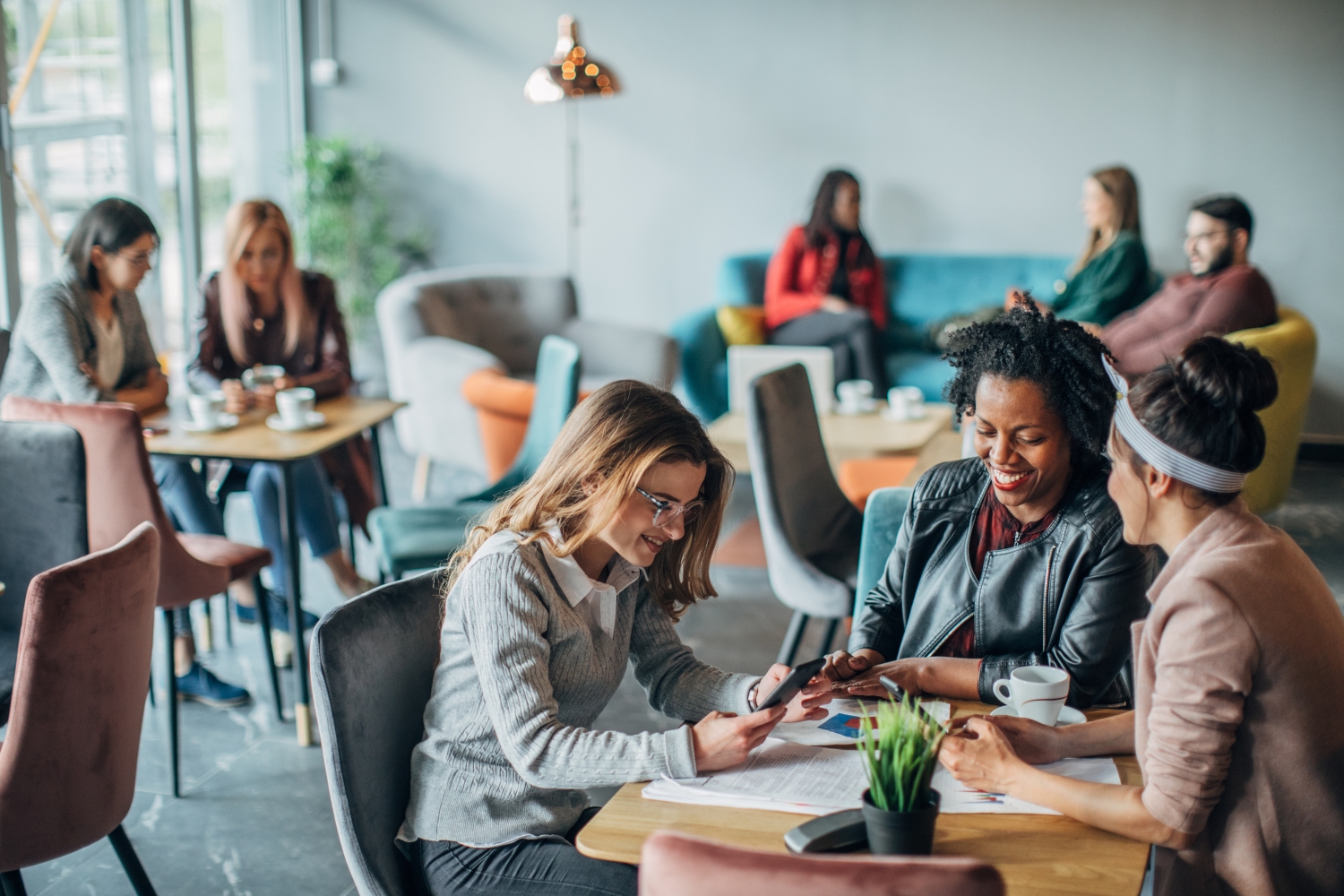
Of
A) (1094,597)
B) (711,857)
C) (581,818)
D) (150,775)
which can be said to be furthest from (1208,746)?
(150,775)

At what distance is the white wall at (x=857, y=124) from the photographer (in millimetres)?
5578

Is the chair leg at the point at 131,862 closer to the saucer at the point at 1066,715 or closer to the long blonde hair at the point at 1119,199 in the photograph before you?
the saucer at the point at 1066,715

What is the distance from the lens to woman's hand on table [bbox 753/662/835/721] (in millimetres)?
1527

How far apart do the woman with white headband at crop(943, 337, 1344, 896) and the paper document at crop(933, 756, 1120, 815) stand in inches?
0.6

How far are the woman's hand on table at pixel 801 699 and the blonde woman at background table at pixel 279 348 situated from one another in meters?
2.19

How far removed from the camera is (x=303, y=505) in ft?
11.4

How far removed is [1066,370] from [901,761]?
81 cm

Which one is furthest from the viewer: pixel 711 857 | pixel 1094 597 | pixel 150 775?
pixel 150 775

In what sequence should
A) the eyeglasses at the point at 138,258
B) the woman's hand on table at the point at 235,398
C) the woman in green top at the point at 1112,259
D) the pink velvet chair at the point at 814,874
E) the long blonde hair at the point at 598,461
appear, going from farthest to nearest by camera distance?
the woman in green top at the point at 1112,259 < the woman's hand on table at the point at 235,398 < the eyeglasses at the point at 138,258 < the long blonde hair at the point at 598,461 < the pink velvet chair at the point at 814,874

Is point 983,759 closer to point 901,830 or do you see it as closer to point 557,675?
point 901,830

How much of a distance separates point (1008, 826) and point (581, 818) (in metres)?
0.58

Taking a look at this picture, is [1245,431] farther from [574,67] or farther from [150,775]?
[574,67]

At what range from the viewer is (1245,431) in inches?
51.1

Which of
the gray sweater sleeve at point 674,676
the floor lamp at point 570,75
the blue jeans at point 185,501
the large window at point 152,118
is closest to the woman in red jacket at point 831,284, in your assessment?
the floor lamp at point 570,75
